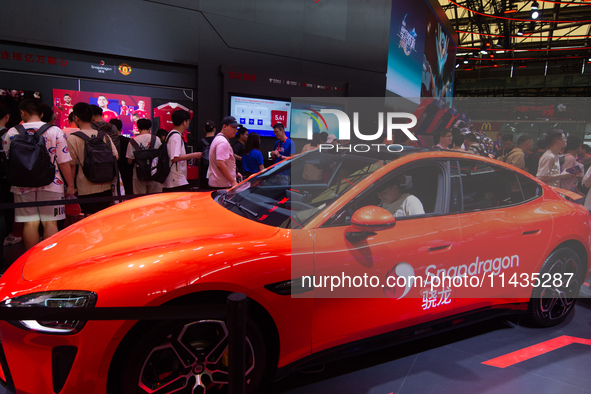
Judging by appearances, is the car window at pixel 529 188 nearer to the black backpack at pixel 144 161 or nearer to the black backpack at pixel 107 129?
the black backpack at pixel 144 161

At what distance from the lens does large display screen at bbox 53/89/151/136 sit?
5.29 m

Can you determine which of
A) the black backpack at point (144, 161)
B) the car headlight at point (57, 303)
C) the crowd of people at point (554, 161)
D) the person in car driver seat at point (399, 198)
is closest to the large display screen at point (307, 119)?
the crowd of people at point (554, 161)

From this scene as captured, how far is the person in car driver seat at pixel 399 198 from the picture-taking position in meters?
2.24

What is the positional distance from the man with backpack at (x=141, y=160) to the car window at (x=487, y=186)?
11.3 feet

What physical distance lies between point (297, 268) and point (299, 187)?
0.92m

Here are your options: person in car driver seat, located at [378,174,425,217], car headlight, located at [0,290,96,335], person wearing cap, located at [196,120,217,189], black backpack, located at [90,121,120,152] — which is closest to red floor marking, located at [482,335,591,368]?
person in car driver seat, located at [378,174,425,217]

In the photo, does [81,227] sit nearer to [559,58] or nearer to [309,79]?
[309,79]

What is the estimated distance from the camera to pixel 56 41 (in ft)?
16.6

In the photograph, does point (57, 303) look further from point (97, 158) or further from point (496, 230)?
point (97, 158)

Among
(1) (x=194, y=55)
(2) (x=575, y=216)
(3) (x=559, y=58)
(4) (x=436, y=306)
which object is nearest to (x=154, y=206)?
(4) (x=436, y=306)

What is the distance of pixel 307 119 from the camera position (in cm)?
809

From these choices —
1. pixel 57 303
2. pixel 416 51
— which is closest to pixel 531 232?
pixel 57 303

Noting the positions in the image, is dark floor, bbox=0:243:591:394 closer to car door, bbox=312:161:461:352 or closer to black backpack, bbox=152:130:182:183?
car door, bbox=312:161:461:352

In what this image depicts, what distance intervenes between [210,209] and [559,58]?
94.2 feet
